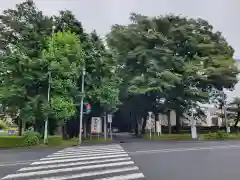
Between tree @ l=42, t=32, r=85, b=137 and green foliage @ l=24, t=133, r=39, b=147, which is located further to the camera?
tree @ l=42, t=32, r=85, b=137

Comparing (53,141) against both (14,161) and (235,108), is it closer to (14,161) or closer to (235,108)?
(14,161)

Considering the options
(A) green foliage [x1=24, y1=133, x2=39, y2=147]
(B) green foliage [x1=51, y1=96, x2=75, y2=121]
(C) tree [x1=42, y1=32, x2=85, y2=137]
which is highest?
(C) tree [x1=42, y1=32, x2=85, y2=137]

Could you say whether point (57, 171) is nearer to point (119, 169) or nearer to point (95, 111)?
point (119, 169)

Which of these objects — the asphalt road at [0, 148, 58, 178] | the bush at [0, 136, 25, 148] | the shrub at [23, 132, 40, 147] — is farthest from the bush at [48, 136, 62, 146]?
the asphalt road at [0, 148, 58, 178]

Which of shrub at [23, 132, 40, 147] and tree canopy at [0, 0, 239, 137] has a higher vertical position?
tree canopy at [0, 0, 239, 137]

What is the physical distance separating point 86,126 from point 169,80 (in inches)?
408

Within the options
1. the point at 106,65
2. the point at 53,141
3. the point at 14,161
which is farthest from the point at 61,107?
the point at 14,161

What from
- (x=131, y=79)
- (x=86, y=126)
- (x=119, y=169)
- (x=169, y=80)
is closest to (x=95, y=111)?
(x=86, y=126)

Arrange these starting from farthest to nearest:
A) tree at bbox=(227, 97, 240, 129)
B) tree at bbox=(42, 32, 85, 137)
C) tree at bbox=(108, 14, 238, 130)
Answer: tree at bbox=(227, 97, 240, 129), tree at bbox=(108, 14, 238, 130), tree at bbox=(42, 32, 85, 137)

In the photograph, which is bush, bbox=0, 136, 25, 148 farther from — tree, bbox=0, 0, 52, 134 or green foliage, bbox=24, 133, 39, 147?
tree, bbox=0, 0, 52, 134

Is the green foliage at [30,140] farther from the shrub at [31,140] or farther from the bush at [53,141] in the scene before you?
the bush at [53,141]

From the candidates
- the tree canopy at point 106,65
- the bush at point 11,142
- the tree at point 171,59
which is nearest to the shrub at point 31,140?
the bush at point 11,142

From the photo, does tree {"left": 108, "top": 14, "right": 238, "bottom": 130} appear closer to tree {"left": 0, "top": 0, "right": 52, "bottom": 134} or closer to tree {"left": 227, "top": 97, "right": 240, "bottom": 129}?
tree {"left": 227, "top": 97, "right": 240, "bottom": 129}

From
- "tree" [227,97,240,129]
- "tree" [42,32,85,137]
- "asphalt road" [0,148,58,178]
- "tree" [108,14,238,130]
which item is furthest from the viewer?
"tree" [227,97,240,129]
